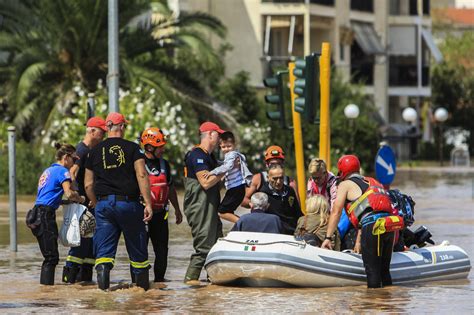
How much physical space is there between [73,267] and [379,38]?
56486mm

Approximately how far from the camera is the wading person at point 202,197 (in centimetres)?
1525

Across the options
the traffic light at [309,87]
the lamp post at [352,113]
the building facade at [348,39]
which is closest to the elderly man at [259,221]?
the traffic light at [309,87]

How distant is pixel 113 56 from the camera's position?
25.6 metres

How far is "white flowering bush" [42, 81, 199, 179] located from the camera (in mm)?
36875

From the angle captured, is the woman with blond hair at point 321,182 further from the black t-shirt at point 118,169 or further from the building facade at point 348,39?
the building facade at point 348,39

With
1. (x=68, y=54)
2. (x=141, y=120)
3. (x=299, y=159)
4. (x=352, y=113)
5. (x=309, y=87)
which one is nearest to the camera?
(x=309, y=87)

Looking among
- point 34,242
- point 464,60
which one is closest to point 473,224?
point 34,242

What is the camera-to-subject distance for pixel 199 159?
49.9 feet

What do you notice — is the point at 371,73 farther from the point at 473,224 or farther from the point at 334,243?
the point at 334,243

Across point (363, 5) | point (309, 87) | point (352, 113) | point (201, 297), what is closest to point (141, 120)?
point (352, 113)

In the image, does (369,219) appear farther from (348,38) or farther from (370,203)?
(348,38)

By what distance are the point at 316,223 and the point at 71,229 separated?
261 centimetres

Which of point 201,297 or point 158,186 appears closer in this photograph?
point 201,297

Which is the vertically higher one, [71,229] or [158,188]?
[158,188]
